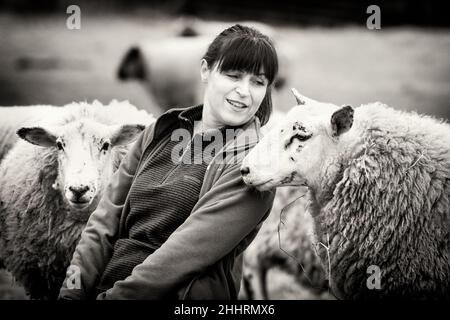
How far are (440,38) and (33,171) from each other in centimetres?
358

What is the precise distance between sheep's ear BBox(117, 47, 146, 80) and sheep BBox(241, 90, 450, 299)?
3.59 metres

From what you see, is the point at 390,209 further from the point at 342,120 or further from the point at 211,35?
the point at 211,35

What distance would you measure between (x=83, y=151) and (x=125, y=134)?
0.28m

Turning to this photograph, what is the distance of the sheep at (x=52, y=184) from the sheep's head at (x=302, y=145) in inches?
36.7

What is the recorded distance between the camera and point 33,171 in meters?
2.74

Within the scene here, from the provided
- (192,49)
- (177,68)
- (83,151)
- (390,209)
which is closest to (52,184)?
(83,151)

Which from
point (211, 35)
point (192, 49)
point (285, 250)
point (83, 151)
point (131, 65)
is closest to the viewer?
point (83, 151)

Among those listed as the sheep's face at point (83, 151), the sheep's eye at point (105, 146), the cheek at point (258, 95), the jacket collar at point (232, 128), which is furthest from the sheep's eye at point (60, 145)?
the cheek at point (258, 95)

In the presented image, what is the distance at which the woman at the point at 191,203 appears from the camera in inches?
68.2

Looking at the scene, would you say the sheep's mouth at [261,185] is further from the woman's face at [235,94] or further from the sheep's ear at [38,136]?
the sheep's ear at [38,136]

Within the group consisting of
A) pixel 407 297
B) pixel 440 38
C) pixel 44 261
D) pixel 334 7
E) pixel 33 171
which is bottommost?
pixel 44 261

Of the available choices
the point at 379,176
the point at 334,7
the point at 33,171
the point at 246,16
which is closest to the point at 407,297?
the point at 379,176

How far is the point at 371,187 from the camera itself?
1.97 m

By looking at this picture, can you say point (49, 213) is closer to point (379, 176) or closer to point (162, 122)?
point (162, 122)
